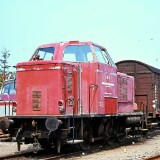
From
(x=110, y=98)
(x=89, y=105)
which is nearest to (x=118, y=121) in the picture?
(x=110, y=98)

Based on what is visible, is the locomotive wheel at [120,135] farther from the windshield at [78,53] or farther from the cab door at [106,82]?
the windshield at [78,53]

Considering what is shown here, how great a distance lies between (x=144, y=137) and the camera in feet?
55.0

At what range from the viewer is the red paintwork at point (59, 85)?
10609mm

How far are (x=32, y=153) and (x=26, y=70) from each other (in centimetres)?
244

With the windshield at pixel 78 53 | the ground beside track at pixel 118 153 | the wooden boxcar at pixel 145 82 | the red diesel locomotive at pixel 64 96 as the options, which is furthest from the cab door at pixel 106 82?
the wooden boxcar at pixel 145 82

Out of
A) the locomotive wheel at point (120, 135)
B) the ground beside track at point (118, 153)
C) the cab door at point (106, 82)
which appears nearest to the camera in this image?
the ground beside track at point (118, 153)

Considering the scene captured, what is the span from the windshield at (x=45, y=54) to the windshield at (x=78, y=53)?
436 millimetres

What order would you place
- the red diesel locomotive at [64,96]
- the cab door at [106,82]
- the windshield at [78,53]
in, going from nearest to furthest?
the red diesel locomotive at [64,96] → the windshield at [78,53] → the cab door at [106,82]

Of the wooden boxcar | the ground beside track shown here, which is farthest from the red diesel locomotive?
the wooden boxcar

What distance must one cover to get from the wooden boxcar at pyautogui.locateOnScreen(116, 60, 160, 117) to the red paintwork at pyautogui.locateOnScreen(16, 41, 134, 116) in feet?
21.9

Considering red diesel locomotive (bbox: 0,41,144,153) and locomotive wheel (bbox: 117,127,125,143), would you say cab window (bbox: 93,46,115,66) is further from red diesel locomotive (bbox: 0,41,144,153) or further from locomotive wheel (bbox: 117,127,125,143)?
locomotive wheel (bbox: 117,127,125,143)

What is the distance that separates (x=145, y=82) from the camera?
61.7 feet

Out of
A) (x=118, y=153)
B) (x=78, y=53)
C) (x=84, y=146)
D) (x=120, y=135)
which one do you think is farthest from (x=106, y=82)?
(x=120, y=135)

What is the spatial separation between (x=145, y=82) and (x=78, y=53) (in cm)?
779
